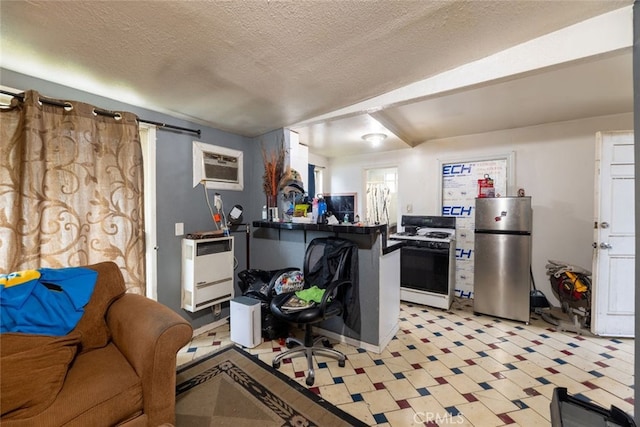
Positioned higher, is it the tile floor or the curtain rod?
the curtain rod

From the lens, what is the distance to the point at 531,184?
131 inches

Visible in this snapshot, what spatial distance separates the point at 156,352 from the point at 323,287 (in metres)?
1.32

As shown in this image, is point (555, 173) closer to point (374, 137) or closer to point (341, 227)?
point (374, 137)

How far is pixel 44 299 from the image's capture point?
1351mm

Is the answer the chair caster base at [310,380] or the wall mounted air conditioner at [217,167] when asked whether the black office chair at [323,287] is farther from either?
the wall mounted air conditioner at [217,167]

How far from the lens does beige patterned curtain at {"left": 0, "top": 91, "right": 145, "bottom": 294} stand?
1592 mm

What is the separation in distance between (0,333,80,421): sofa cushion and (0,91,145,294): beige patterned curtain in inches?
30.1

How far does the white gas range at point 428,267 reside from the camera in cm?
320

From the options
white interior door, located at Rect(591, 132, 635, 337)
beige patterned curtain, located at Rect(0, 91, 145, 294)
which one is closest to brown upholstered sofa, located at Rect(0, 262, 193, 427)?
beige patterned curtain, located at Rect(0, 91, 145, 294)

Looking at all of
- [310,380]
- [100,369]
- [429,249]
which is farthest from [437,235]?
[100,369]

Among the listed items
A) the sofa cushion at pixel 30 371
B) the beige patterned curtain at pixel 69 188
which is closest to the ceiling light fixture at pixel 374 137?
the beige patterned curtain at pixel 69 188

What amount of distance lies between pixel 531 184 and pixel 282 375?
381cm

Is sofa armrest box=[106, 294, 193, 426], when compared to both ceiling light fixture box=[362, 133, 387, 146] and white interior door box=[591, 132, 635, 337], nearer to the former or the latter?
ceiling light fixture box=[362, 133, 387, 146]

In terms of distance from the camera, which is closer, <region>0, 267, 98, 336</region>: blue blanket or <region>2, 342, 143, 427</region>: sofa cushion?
<region>2, 342, 143, 427</region>: sofa cushion
